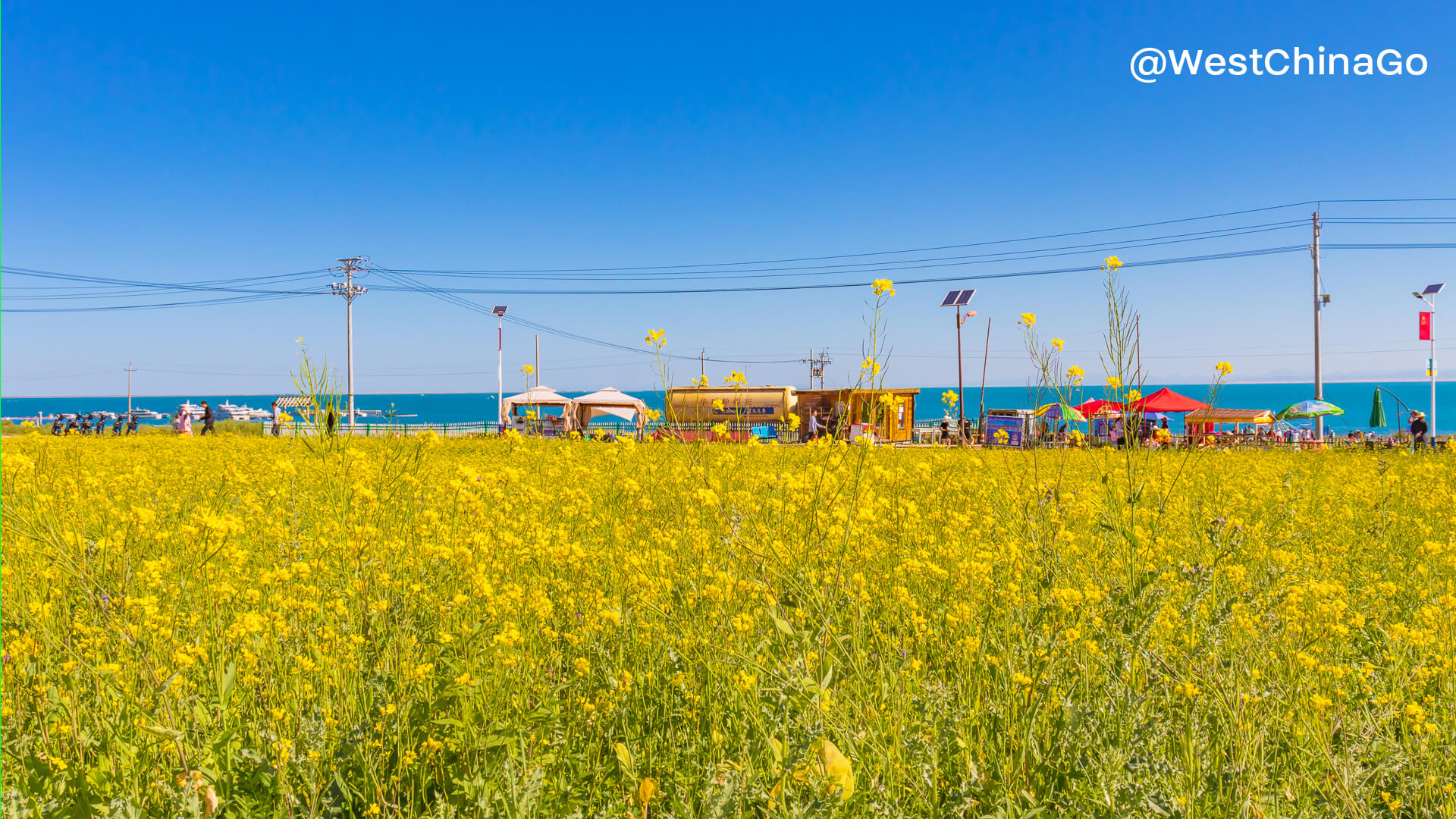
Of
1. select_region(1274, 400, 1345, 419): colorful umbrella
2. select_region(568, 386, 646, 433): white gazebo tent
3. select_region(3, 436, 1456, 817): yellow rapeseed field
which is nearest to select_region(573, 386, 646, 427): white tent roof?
select_region(568, 386, 646, 433): white gazebo tent

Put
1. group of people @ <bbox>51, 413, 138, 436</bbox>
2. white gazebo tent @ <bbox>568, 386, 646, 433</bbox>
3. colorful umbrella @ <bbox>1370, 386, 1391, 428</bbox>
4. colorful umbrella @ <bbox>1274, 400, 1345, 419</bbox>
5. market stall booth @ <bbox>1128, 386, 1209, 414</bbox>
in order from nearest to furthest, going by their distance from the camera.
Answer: colorful umbrella @ <bbox>1370, 386, 1391, 428</bbox> < colorful umbrella @ <bbox>1274, 400, 1345, 419</bbox> < market stall booth @ <bbox>1128, 386, 1209, 414</bbox> < group of people @ <bbox>51, 413, 138, 436</bbox> < white gazebo tent @ <bbox>568, 386, 646, 433</bbox>

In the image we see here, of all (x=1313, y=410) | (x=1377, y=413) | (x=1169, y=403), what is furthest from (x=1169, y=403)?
(x=1377, y=413)

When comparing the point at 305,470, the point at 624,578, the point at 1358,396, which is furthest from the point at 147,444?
the point at 1358,396

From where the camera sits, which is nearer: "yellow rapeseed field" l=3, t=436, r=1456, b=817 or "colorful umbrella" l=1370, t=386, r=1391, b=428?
"yellow rapeseed field" l=3, t=436, r=1456, b=817

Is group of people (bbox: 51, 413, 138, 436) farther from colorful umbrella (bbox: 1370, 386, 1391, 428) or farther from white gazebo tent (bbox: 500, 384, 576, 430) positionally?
colorful umbrella (bbox: 1370, 386, 1391, 428)

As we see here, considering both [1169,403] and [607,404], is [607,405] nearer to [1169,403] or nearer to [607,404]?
[607,404]

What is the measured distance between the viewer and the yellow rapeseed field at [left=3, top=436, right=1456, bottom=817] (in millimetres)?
1659

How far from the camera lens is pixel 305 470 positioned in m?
3.99

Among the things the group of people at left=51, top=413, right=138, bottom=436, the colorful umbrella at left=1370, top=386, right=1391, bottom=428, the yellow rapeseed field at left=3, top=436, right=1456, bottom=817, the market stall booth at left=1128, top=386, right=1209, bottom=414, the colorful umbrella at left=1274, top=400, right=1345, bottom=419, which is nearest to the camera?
the yellow rapeseed field at left=3, top=436, right=1456, bottom=817

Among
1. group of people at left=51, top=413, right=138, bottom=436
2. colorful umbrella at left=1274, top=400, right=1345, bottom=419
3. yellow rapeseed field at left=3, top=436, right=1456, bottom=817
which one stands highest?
colorful umbrella at left=1274, top=400, right=1345, bottom=419

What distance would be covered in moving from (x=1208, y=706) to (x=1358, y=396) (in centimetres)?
20908

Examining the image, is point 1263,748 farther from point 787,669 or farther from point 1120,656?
point 787,669

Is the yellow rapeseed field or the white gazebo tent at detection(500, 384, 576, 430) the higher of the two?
the white gazebo tent at detection(500, 384, 576, 430)

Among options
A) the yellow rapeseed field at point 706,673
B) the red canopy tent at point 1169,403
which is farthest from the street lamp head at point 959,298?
the yellow rapeseed field at point 706,673
